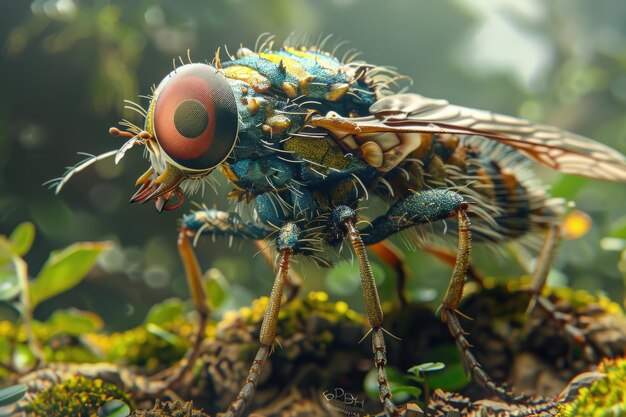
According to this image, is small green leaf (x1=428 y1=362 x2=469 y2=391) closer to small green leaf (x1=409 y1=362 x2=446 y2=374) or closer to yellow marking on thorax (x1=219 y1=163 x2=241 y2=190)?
small green leaf (x1=409 y1=362 x2=446 y2=374)

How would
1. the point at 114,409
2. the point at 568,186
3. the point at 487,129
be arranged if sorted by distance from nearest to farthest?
the point at 114,409
the point at 487,129
the point at 568,186

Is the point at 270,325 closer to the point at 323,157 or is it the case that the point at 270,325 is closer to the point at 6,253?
the point at 323,157

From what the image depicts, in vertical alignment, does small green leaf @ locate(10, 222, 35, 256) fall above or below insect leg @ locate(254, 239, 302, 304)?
above

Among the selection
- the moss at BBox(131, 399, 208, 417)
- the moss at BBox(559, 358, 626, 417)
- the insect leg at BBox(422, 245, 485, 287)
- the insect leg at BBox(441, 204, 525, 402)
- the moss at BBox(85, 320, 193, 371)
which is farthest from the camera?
the insect leg at BBox(422, 245, 485, 287)

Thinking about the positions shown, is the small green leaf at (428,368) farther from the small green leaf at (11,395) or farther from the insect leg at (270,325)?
the small green leaf at (11,395)

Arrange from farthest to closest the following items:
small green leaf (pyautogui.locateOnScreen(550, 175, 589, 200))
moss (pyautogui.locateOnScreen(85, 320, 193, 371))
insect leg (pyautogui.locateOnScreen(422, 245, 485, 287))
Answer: small green leaf (pyautogui.locateOnScreen(550, 175, 589, 200)) < insect leg (pyautogui.locateOnScreen(422, 245, 485, 287)) < moss (pyautogui.locateOnScreen(85, 320, 193, 371))

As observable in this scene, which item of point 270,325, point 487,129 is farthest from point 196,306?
point 487,129

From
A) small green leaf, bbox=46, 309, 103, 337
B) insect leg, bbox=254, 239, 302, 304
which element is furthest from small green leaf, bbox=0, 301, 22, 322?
insect leg, bbox=254, 239, 302, 304
